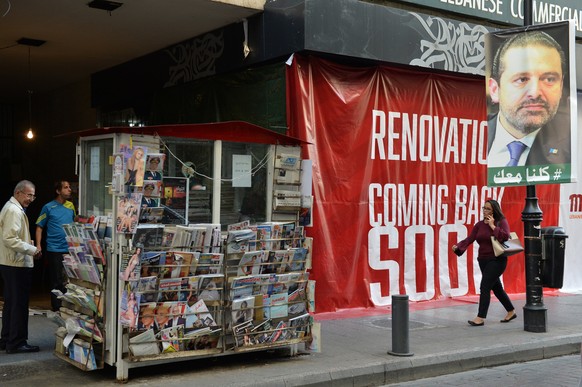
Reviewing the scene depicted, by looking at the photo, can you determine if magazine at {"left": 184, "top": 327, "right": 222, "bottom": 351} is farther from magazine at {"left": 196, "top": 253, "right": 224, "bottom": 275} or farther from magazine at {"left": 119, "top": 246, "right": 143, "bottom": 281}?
magazine at {"left": 119, "top": 246, "right": 143, "bottom": 281}

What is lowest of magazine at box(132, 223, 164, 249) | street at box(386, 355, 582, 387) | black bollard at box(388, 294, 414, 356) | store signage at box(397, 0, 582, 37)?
street at box(386, 355, 582, 387)

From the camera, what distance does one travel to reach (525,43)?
992 cm

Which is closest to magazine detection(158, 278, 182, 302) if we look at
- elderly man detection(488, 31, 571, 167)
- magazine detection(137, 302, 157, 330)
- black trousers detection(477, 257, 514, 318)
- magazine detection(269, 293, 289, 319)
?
magazine detection(137, 302, 157, 330)

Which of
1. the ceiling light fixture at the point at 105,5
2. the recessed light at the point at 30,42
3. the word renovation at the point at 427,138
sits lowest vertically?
the word renovation at the point at 427,138

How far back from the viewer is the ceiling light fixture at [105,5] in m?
10.6

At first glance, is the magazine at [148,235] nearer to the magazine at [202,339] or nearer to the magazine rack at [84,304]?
the magazine rack at [84,304]

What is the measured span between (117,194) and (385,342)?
13.4 ft

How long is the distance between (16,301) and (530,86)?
284 inches

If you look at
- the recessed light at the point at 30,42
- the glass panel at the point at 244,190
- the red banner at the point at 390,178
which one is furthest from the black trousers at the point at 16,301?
the recessed light at the point at 30,42

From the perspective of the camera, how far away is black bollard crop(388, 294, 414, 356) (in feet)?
26.5

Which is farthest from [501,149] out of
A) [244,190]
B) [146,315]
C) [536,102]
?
[146,315]

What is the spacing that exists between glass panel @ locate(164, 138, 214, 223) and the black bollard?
2.33 m

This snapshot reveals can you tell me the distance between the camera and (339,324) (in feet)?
33.7

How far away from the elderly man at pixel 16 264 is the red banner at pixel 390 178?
432 centimetres
